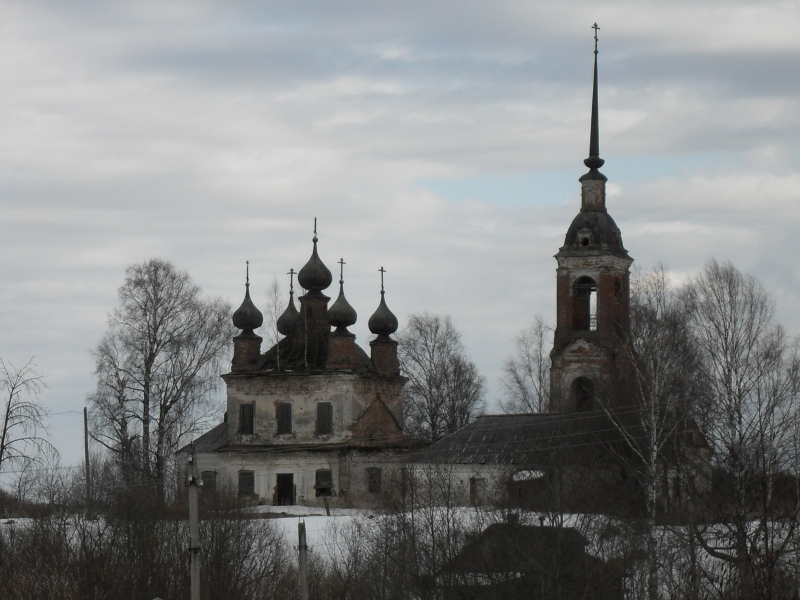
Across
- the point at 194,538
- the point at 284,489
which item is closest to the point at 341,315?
the point at 284,489

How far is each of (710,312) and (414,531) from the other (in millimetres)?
10866

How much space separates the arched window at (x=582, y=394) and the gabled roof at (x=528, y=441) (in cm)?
138

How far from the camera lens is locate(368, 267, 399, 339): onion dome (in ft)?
155

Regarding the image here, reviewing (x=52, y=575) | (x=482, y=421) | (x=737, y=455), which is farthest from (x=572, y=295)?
(x=52, y=575)

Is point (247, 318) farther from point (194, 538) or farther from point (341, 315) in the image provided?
point (194, 538)

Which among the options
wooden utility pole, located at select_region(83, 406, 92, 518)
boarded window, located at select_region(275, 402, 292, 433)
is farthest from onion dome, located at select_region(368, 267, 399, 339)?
wooden utility pole, located at select_region(83, 406, 92, 518)

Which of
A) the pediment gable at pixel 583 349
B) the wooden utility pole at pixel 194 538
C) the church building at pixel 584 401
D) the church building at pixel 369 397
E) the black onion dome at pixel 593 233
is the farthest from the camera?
the black onion dome at pixel 593 233

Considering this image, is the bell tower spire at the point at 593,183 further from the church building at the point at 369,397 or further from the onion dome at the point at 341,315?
the onion dome at the point at 341,315

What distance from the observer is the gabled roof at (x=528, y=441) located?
39.1 meters

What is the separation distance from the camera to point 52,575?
87.2 ft

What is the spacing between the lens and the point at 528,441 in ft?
137

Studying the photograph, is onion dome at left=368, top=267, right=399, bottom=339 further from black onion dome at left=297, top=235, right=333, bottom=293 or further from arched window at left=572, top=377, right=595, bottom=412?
arched window at left=572, top=377, right=595, bottom=412

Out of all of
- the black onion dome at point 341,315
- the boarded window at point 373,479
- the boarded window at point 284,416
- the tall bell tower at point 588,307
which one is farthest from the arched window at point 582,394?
the boarded window at point 284,416

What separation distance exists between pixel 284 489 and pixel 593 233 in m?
10.7
